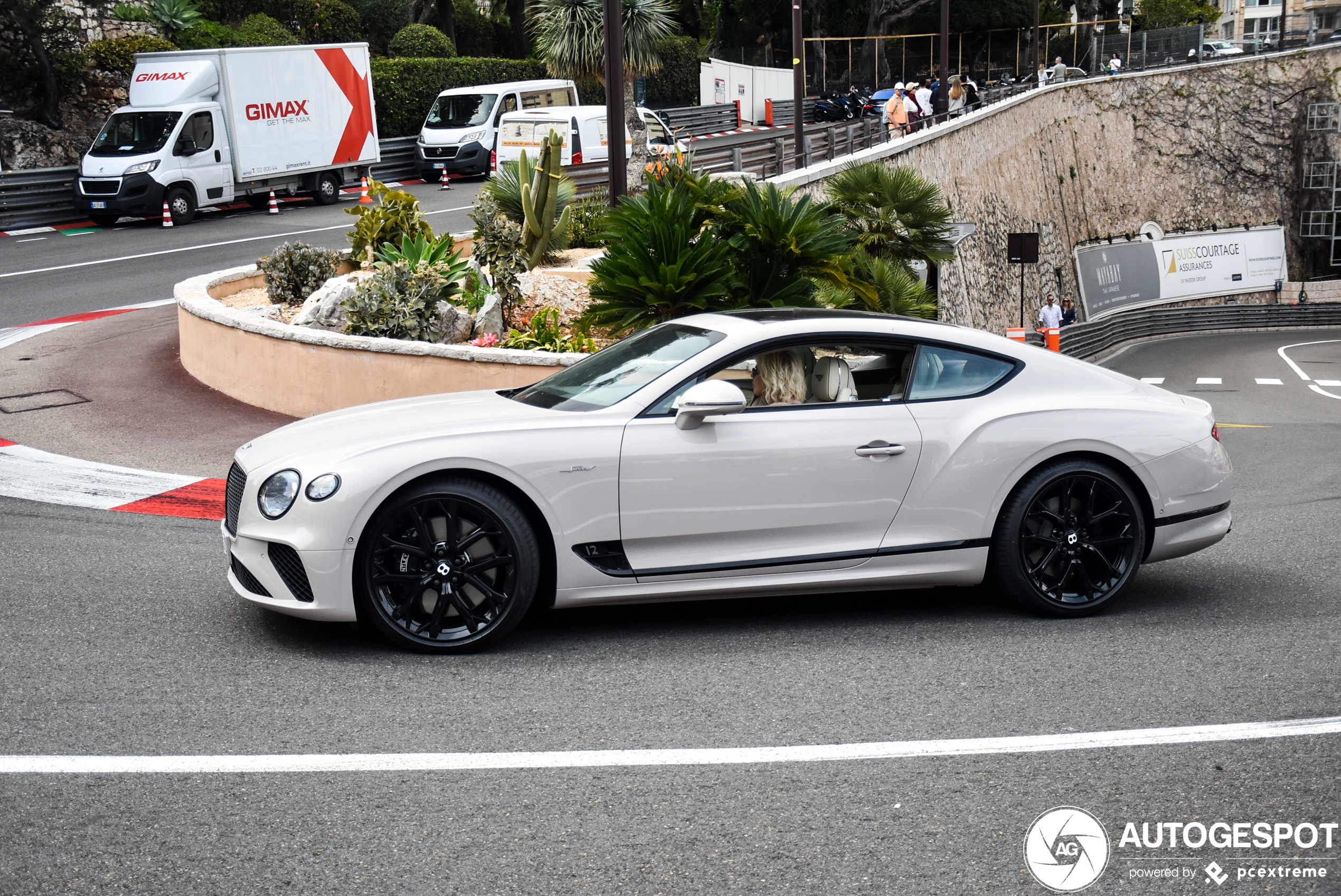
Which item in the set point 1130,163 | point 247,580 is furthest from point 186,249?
point 1130,163

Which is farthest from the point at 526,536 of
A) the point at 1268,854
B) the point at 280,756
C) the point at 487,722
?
the point at 1268,854

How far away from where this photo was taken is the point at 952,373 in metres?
5.82

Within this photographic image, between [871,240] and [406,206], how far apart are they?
17.8ft

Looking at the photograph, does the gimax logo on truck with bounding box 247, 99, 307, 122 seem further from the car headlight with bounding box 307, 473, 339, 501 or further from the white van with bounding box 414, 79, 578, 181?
the car headlight with bounding box 307, 473, 339, 501

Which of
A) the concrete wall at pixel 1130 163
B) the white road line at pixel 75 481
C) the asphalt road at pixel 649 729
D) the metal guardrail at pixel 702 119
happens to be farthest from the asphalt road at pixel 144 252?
the concrete wall at pixel 1130 163

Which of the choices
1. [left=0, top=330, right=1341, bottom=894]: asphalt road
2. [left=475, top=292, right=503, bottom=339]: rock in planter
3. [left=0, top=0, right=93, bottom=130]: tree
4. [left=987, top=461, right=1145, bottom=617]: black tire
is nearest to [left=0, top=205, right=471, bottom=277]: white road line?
[left=0, top=0, right=93, bottom=130]: tree

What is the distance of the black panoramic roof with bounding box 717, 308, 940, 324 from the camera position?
5.90m

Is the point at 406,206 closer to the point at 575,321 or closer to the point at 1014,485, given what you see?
the point at 575,321

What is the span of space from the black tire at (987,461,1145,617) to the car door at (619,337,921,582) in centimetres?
58

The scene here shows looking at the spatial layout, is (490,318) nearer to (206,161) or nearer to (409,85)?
(206,161)

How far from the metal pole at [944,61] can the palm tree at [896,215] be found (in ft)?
71.9

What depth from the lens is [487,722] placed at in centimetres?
449

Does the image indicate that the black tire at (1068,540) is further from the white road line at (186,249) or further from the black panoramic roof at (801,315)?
the white road line at (186,249)

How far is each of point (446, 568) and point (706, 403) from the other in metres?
1.25
